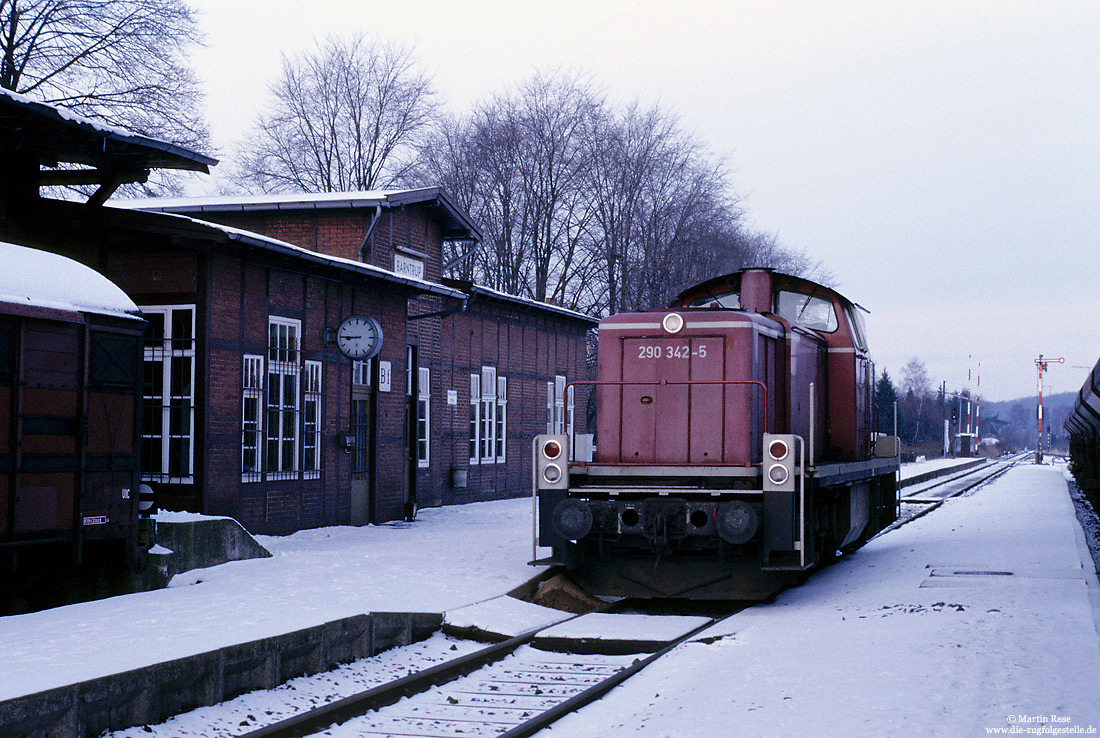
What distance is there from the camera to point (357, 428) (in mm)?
17047

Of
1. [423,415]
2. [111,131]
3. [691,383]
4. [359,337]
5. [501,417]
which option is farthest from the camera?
[501,417]

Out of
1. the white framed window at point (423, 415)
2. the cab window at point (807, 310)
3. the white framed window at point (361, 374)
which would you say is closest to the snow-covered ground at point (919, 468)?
the white framed window at point (423, 415)

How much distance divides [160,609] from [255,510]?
18.7 feet

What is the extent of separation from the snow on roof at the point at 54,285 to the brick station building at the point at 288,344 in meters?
1.56

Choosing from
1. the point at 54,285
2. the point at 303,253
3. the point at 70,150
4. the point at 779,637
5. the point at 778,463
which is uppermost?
the point at 70,150

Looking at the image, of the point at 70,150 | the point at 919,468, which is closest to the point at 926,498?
the point at 919,468

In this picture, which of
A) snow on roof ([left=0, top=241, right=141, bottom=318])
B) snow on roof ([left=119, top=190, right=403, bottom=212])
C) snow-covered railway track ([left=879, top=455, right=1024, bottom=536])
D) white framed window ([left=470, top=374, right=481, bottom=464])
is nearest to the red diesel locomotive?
snow on roof ([left=0, top=241, right=141, bottom=318])

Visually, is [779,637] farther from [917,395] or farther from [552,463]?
[917,395]

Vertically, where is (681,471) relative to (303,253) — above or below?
below

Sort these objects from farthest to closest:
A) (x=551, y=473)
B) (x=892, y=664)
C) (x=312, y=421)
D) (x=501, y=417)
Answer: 1. (x=501, y=417)
2. (x=312, y=421)
3. (x=551, y=473)
4. (x=892, y=664)

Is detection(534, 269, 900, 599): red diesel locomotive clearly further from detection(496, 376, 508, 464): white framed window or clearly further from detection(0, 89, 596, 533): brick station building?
detection(496, 376, 508, 464): white framed window

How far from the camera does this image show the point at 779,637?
8.25m

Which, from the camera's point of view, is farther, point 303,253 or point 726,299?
point 303,253

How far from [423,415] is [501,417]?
12.4 feet
